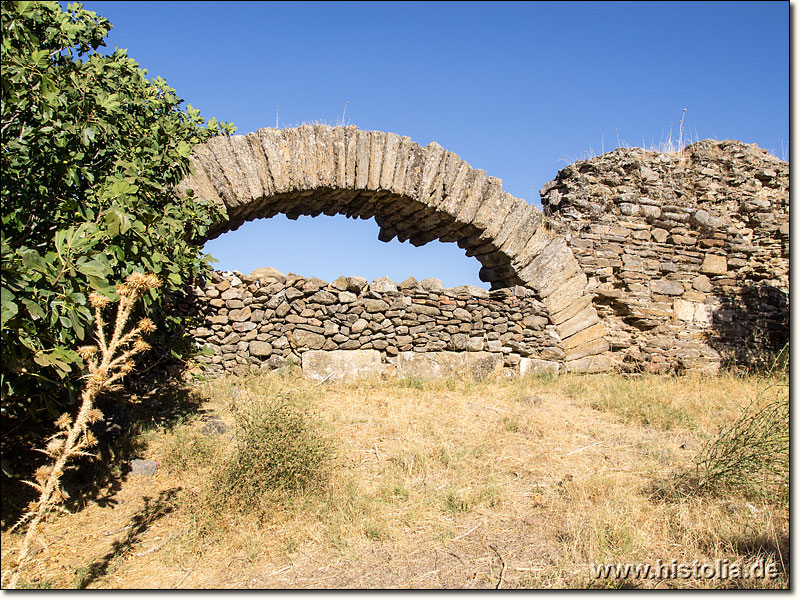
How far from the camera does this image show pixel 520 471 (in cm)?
462

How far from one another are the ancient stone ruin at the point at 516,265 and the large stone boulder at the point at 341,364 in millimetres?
26

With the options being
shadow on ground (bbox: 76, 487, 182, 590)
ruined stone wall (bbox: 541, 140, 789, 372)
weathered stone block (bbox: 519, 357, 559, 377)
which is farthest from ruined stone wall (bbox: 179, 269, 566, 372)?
shadow on ground (bbox: 76, 487, 182, 590)

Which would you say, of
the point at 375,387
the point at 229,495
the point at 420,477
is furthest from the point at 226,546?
the point at 375,387

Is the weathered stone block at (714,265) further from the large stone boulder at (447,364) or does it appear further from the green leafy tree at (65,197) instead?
the green leafy tree at (65,197)

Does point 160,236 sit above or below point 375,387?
above

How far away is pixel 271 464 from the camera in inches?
157

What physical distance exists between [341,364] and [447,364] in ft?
4.30

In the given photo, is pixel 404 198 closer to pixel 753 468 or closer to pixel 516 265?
pixel 516 265

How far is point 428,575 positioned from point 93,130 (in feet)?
11.0

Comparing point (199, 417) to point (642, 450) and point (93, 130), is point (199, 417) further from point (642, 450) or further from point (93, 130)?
point (642, 450)

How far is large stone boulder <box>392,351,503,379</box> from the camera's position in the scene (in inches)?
282

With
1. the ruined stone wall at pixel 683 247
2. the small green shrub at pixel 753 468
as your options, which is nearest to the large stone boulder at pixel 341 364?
the ruined stone wall at pixel 683 247

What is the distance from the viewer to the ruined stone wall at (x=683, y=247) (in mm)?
8070

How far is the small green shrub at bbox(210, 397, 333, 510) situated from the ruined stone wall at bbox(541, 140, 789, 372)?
5022 millimetres
